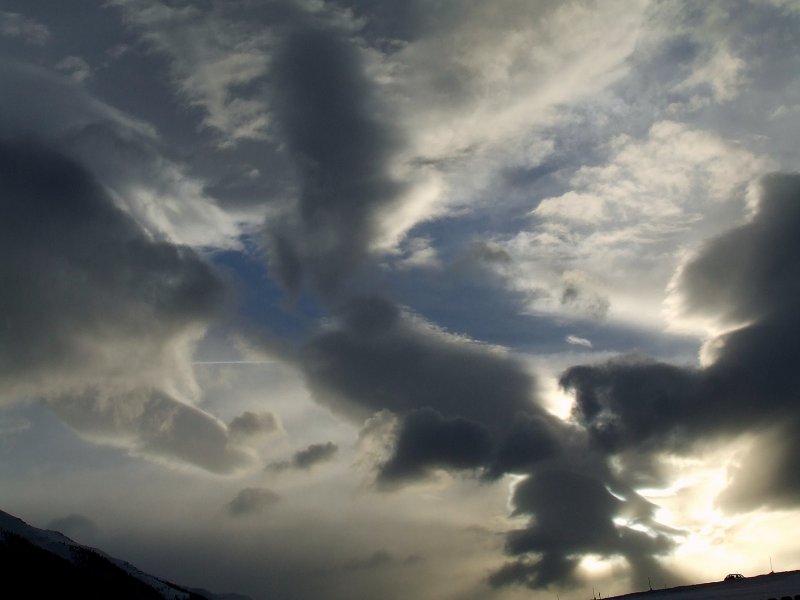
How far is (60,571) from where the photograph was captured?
16575cm

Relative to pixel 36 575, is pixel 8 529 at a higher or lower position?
higher

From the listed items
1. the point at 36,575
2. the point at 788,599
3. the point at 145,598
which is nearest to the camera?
the point at 788,599

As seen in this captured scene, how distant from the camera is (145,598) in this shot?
182750 millimetres

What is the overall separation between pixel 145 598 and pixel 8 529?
50.5 meters

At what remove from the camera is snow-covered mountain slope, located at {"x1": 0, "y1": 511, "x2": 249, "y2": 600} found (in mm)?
Result: 154125

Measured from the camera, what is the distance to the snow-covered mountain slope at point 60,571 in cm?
15412

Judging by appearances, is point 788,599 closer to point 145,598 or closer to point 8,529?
point 145,598

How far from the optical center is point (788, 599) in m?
110

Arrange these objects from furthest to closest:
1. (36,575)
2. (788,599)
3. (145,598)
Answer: (145,598), (36,575), (788,599)

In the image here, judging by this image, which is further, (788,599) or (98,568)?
(98,568)

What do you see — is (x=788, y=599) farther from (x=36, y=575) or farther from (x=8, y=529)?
(x=8, y=529)

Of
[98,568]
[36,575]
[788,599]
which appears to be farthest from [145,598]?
[788,599]

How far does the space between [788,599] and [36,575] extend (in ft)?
547

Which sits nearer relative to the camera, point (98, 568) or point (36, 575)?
point (36, 575)
